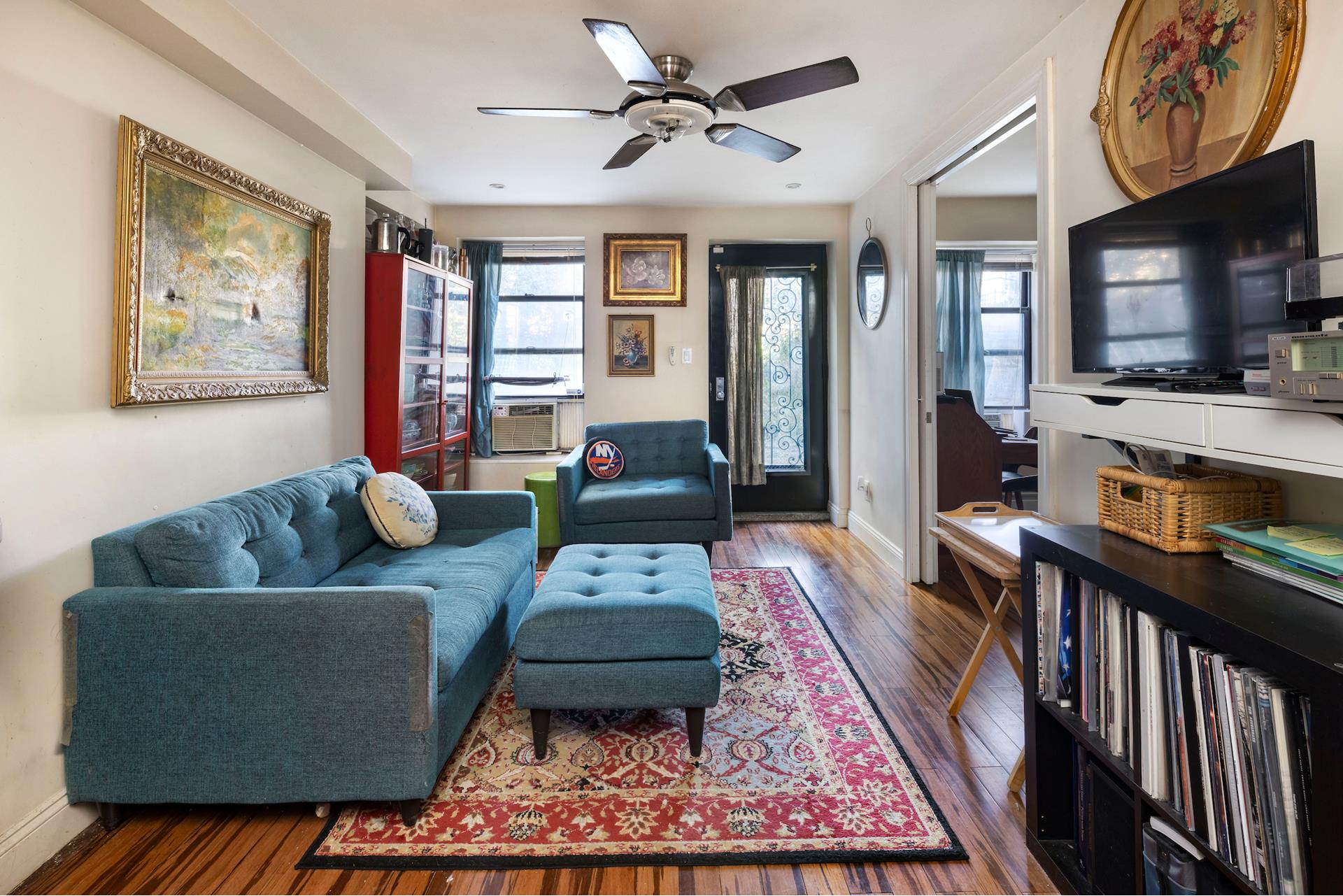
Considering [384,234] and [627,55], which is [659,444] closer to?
[384,234]

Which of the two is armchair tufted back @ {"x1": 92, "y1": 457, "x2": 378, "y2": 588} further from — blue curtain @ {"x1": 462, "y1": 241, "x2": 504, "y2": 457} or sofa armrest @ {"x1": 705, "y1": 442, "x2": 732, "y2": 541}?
blue curtain @ {"x1": 462, "y1": 241, "x2": 504, "y2": 457}

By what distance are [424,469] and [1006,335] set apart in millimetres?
4662

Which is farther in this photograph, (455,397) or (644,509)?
(455,397)

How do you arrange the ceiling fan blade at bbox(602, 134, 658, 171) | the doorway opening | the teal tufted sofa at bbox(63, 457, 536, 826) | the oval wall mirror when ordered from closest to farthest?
the teal tufted sofa at bbox(63, 457, 536, 826), the ceiling fan blade at bbox(602, 134, 658, 171), the doorway opening, the oval wall mirror

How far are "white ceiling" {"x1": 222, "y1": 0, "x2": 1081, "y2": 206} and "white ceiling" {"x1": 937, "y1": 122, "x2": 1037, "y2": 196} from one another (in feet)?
1.75

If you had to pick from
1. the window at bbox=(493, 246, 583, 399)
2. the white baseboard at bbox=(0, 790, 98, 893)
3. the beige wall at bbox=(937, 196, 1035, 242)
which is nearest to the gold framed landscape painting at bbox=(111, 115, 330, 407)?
the white baseboard at bbox=(0, 790, 98, 893)

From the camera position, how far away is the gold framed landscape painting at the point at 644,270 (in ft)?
16.6

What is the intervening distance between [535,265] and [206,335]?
3.27 m

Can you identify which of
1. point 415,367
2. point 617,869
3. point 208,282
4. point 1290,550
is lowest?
point 617,869

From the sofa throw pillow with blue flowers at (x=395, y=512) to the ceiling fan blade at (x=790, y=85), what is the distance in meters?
1.97

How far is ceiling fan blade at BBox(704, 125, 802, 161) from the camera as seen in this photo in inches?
105

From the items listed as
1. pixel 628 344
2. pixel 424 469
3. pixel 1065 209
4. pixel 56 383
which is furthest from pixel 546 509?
pixel 1065 209

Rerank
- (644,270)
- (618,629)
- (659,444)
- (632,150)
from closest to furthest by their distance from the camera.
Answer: (618,629)
(632,150)
(659,444)
(644,270)

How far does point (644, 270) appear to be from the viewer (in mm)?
5094
